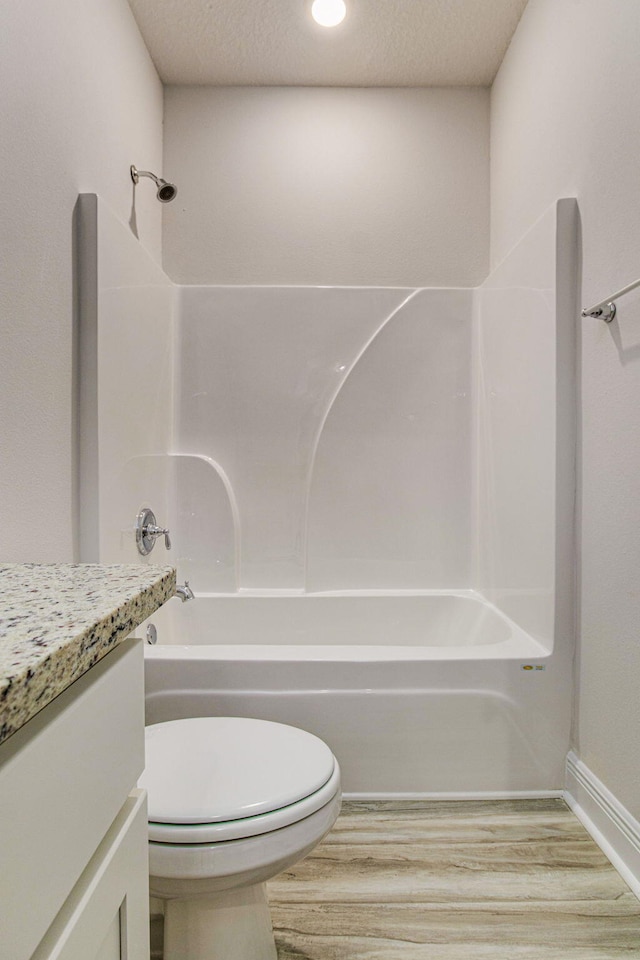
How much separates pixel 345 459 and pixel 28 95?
1651 mm

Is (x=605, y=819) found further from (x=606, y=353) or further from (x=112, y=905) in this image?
(x=112, y=905)

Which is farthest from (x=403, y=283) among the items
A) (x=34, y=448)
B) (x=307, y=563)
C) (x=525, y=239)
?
(x=34, y=448)

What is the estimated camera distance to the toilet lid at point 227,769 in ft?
3.12

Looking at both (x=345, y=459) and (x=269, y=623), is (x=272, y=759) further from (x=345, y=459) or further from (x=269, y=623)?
(x=345, y=459)

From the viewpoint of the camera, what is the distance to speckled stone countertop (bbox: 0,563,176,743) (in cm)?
39

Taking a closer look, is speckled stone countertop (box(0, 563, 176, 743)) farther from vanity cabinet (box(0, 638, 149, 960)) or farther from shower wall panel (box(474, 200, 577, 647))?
shower wall panel (box(474, 200, 577, 647))

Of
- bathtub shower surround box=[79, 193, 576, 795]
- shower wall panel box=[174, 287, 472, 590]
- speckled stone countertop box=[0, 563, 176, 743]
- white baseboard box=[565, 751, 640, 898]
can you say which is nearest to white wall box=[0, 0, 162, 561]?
bathtub shower surround box=[79, 193, 576, 795]

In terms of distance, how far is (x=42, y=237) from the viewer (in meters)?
1.40

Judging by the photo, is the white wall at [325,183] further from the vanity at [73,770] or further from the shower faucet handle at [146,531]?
the vanity at [73,770]

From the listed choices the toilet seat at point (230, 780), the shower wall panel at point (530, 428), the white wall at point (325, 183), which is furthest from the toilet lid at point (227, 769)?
the white wall at point (325, 183)

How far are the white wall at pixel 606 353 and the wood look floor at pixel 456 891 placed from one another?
0.73 feet

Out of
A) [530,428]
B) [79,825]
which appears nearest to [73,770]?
[79,825]

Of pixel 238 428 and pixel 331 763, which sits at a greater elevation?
pixel 238 428

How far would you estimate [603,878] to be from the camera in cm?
139
